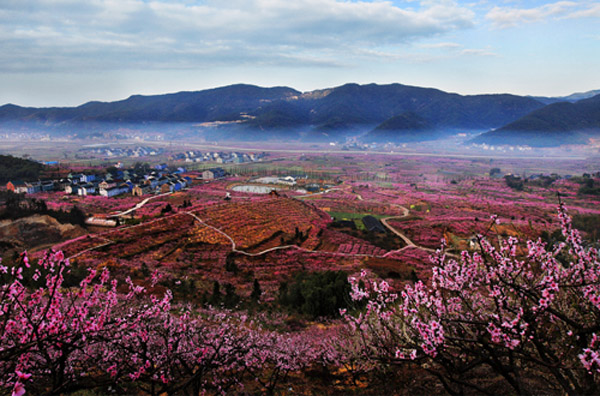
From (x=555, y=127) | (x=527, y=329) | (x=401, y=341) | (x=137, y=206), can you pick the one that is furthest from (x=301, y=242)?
(x=555, y=127)

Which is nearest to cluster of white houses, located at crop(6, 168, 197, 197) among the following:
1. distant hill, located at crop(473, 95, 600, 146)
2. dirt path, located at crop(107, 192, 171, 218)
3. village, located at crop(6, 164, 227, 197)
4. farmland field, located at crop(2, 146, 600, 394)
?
village, located at crop(6, 164, 227, 197)

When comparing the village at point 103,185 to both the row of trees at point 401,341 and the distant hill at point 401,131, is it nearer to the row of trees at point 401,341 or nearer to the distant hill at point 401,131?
the row of trees at point 401,341

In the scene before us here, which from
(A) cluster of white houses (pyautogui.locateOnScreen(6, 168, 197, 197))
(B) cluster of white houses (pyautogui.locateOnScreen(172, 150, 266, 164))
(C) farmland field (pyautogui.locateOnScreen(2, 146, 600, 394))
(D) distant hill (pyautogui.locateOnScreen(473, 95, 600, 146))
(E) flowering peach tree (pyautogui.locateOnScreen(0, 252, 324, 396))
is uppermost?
(D) distant hill (pyautogui.locateOnScreen(473, 95, 600, 146))

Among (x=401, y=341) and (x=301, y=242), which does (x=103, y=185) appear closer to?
(x=301, y=242)

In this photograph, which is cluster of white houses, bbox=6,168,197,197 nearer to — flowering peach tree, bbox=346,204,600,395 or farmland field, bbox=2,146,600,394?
farmland field, bbox=2,146,600,394

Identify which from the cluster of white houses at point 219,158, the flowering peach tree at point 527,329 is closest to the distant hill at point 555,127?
the cluster of white houses at point 219,158
